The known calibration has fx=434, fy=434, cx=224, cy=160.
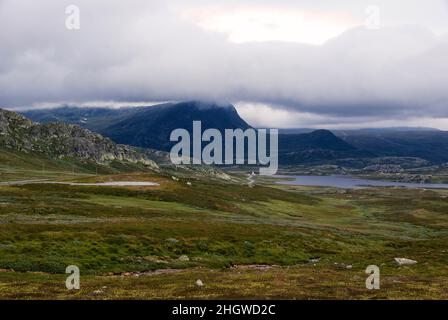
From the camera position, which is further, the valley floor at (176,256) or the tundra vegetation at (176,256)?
the tundra vegetation at (176,256)

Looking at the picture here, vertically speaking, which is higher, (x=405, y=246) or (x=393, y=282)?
(x=393, y=282)

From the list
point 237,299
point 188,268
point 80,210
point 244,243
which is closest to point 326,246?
point 244,243

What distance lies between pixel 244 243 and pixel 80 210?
117 ft

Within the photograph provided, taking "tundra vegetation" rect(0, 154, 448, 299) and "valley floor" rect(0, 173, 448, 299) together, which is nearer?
"valley floor" rect(0, 173, 448, 299)

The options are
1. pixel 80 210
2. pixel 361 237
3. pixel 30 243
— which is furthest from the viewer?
pixel 361 237

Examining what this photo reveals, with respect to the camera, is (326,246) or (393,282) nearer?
(393,282)

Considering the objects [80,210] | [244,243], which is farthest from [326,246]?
[80,210]

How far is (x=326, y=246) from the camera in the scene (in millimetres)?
81125

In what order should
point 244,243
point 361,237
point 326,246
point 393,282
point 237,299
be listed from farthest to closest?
point 361,237, point 326,246, point 244,243, point 393,282, point 237,299

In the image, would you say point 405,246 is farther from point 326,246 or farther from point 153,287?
point 153,287

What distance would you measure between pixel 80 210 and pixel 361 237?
6175 centimetres
